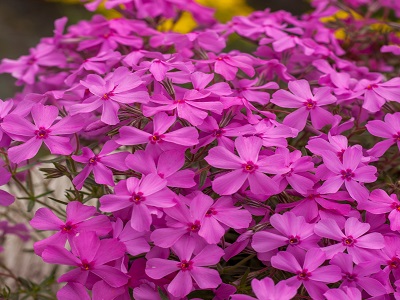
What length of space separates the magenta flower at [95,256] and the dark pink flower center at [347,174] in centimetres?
19

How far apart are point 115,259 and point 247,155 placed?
134 mm

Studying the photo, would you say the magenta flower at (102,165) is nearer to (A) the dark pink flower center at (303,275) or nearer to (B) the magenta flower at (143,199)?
(B) the magenta flower at (143,199)

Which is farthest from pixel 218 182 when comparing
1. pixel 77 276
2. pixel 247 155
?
pixel 77 276

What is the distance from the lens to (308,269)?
50 centimetres

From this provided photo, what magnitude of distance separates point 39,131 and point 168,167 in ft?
0.41

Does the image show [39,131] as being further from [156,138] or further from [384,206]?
[384,206]

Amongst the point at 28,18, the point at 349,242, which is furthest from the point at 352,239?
the point at 28,18

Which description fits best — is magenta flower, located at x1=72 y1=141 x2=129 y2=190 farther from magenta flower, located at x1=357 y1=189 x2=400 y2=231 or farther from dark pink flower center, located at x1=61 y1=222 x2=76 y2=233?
magenta flower, located at x1=357 y1=189 x2=400 y2=231

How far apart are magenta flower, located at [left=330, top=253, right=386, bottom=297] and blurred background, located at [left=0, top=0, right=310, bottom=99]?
2.18 meters

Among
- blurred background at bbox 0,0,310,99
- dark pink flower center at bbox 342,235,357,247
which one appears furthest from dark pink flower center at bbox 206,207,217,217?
blurred background at bbox 0,0,310,99

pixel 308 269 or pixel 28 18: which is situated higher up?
pixel 308 269

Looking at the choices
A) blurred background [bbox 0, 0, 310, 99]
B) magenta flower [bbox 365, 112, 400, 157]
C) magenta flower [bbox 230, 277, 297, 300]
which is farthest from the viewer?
blurred background [bbox 0, 0, 310, 99]

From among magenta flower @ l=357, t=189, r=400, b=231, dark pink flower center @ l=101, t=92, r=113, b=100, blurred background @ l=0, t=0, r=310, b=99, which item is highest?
dark pink flower center @ l=101, t=92, r=113, b=100

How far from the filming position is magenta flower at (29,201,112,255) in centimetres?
52
